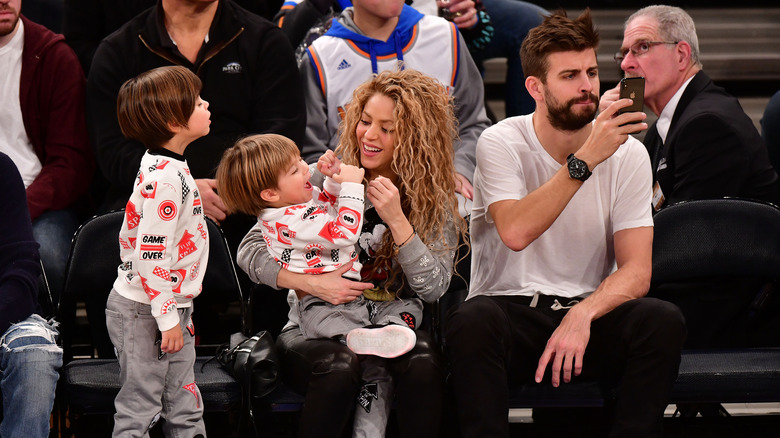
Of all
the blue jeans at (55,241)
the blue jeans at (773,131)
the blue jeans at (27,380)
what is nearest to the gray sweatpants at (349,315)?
the blue jeans at (27,380)

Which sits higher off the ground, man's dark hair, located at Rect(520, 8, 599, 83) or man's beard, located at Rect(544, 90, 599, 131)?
man's dark hair, located at Rect(520, 8, 599, 83)

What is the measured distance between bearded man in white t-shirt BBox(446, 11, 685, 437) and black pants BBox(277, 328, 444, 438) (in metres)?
0.08

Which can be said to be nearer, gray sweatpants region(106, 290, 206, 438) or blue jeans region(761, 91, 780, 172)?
gray sweatpants region(106, 290, 206, 438)

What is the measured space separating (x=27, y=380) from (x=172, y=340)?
1.50 ft

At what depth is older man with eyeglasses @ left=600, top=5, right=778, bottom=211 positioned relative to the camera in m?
3.46

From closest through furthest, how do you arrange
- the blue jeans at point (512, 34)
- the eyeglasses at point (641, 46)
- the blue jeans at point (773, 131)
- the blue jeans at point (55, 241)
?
the blue jeans at point (55, 241) → the eyeglasses at point (641, 46) → the blue jeans at point (773, 131) → the blue jeans at point (512, 34)

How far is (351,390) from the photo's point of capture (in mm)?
2652

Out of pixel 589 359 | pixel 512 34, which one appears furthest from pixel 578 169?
pixel 512 34

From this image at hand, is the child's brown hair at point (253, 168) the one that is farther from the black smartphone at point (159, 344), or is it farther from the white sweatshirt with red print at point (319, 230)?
the black smartphone at point (159, 344)

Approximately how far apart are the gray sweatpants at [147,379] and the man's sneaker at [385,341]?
0.54m

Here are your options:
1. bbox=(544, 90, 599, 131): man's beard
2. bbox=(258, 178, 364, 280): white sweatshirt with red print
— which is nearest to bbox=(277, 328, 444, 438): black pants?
bbox=(258, 178, 364, 280): white sweatshirt with red print

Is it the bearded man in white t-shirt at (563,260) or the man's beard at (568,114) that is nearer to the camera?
the bearded man in white t-shirt at (563,260)

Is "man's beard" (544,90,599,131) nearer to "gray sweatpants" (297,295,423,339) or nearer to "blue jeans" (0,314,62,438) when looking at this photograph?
"gray sweatpants" (297,295,423,339)

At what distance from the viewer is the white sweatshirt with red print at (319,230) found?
2711mm
